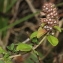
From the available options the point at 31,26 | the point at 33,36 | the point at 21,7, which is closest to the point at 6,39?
the point at 31,26

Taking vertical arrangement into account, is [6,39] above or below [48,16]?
below

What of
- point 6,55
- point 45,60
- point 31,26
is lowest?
point 31,26

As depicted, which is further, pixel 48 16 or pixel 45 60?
pixel 45 60

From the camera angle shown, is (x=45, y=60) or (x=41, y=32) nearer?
(x=41, y=32)

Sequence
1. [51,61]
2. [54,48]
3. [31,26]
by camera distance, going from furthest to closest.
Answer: [31,26]
[54,48]
[51,61]

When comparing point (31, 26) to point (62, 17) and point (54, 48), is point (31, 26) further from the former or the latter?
point (54, 48)

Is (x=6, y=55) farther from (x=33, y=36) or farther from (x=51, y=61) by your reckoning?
(x=51, y=61)

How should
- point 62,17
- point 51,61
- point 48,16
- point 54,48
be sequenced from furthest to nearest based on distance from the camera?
point 62,17, point 54,48, point 51,61, point 48,16

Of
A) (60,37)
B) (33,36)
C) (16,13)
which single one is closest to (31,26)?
(16,13)

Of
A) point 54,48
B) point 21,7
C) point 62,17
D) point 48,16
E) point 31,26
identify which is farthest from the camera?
point 21,7
